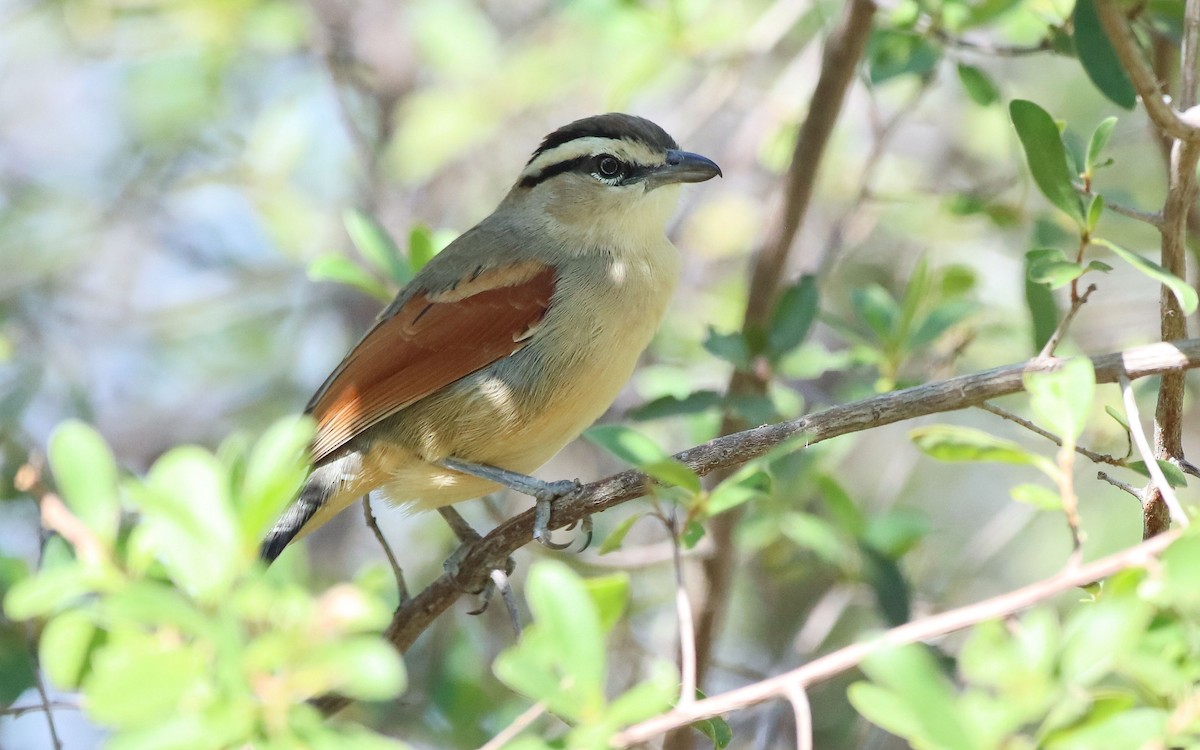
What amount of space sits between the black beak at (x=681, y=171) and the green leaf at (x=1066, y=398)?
2.48 metres

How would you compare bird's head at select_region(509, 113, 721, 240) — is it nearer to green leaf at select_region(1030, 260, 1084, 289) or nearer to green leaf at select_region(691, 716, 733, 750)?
green leaf at select_region(1030, 260, 1084, 289)

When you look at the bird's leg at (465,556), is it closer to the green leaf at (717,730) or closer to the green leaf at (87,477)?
the green leaf at (717,730)

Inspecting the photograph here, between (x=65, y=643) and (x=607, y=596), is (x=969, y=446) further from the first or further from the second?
(x=65, y=643)

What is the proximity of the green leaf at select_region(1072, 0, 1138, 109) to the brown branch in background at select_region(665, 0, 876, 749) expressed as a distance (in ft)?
2.70

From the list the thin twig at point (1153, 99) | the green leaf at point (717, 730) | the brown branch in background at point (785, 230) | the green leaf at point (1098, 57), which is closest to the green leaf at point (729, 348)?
the brown branch in background at point (785, 230)

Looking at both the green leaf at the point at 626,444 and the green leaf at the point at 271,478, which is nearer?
the green leaf at the point at 271,478

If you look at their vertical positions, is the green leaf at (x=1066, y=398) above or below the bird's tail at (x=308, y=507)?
above

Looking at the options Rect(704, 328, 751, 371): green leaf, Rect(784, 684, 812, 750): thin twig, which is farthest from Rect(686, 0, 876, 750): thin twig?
Rect(784, 684, 812, 750): thin twig

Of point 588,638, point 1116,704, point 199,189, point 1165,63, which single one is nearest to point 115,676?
point 588,638

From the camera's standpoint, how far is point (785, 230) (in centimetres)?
439

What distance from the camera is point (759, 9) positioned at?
686cm

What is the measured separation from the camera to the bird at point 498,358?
4.00 metres

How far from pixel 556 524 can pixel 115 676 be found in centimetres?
172

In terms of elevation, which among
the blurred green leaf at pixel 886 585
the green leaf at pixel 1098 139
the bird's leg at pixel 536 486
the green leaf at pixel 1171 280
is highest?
the green leaf at pixel 1098 139
